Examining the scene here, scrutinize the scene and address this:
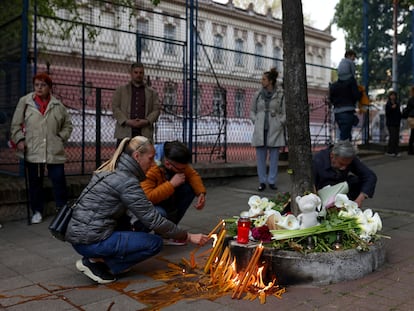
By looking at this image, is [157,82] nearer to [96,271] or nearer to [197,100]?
Result: [197,100]

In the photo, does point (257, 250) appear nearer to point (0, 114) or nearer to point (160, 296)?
point (160, 296)

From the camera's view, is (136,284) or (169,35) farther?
(169,35)

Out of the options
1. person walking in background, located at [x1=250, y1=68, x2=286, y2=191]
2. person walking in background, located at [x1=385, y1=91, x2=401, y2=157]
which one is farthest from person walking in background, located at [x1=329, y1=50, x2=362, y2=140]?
person walking in background, located at [x1=385, y1=91, x2=401, y2=157]

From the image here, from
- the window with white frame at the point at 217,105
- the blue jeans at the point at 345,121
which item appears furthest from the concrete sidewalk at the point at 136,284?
the window with white frame at the point at 217,105

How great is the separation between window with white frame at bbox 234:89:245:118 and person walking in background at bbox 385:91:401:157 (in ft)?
12.9

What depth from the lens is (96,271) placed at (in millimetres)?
3752

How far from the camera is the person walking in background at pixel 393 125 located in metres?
12.6

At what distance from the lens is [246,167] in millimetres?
9531

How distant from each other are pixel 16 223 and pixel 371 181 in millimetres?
4247

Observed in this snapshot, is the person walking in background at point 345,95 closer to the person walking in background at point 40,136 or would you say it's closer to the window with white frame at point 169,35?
the window with white frame at point 169,35

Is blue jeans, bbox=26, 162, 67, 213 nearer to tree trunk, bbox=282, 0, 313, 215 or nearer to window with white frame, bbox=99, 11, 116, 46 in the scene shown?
tree trunk, bbox=282, 0, 313, 215

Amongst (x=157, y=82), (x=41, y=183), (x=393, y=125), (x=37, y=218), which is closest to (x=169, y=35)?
(x=157, y=82)

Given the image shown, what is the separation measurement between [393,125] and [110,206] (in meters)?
10.8

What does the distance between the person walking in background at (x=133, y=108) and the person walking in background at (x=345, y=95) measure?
4.03 meters
